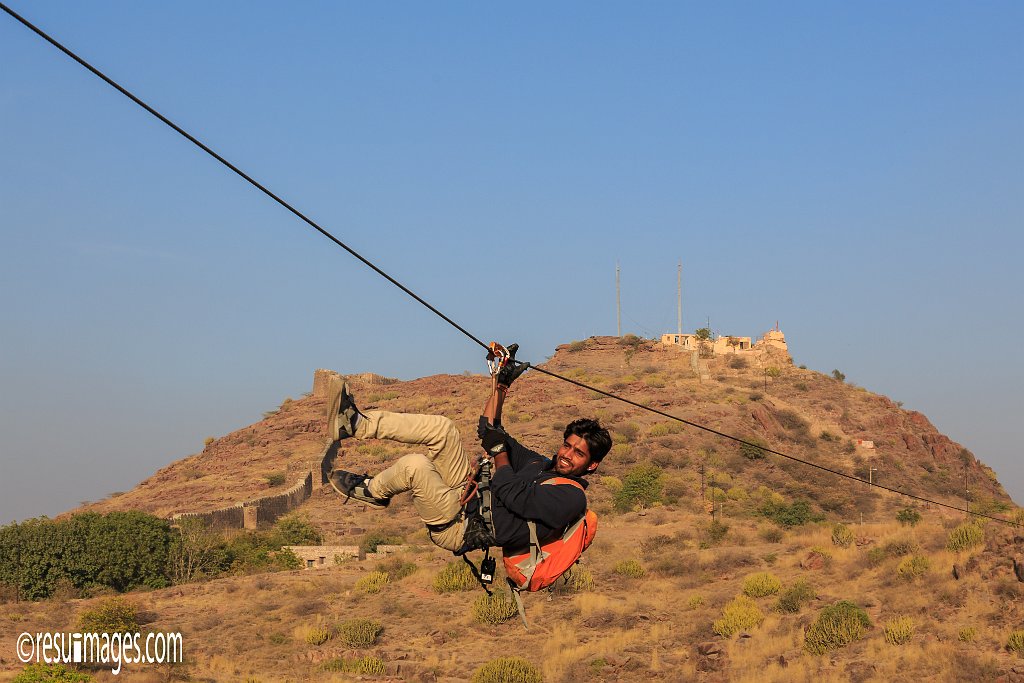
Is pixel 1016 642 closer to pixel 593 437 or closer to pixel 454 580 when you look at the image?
pixel 454 580

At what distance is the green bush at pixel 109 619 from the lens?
38969mm

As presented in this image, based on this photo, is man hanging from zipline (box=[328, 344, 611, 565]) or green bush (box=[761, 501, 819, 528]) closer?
man hanging from zipline (box=[328, 344, 611, 565])

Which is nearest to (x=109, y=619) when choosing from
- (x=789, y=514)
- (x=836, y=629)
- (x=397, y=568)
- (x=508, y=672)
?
(x=397, y=568)

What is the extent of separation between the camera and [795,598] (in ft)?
129

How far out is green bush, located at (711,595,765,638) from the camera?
37.3m

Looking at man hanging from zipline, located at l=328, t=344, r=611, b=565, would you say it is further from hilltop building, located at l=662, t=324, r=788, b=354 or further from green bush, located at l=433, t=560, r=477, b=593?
hilltop building, located at l=662, t=324, r=788, b=354

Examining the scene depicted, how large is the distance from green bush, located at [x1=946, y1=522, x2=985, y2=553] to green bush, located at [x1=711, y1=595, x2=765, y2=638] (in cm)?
855

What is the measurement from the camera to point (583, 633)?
127ft

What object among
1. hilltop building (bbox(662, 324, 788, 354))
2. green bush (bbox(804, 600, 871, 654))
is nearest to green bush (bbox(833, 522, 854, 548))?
green bush (bbox(804, 600, 871, 654))

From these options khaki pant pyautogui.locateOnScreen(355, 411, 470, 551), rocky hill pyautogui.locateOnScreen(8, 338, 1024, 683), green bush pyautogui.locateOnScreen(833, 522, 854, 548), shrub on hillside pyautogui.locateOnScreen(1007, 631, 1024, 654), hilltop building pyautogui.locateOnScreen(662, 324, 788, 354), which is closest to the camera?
khaki pant pyautogui.locateOnScreen(355, 411, 470, 551)

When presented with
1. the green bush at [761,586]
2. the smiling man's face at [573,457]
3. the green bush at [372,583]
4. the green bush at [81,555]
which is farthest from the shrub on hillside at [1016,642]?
the green bush at [81,555]

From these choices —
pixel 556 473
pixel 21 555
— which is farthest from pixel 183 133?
pixel 21 555

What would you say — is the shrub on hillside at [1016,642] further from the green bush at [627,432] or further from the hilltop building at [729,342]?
the hilltop building at [729,342]

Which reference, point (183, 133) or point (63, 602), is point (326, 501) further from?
point (183, 133)
